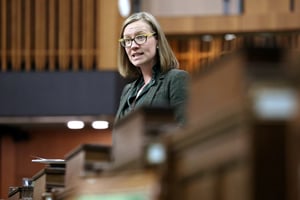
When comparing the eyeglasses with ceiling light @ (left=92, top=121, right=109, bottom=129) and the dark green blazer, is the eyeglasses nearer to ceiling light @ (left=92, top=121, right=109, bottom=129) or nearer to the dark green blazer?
the dark green blazer

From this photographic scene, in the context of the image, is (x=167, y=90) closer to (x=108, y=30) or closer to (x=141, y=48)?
(x=141, y=48)

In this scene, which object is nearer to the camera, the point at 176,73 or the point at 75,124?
the point at 176,73

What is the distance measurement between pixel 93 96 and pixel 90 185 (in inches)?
328

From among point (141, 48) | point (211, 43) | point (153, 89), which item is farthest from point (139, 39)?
point (211, 43)

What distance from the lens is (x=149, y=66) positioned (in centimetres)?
328

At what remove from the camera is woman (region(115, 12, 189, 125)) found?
122 inches

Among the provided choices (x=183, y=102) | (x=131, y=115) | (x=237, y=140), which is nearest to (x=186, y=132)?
(x=237, y=140)

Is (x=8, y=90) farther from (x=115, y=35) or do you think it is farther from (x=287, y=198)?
(x=287, y=198)

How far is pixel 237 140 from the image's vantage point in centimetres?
159

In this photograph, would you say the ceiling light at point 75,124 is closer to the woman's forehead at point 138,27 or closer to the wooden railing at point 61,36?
the wooden railing at point 61,36

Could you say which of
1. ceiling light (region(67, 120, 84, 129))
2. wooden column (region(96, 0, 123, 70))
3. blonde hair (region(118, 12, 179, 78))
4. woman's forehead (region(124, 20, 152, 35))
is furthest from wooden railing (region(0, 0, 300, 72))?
woman's forehead (region(124, 20, 152, 35))

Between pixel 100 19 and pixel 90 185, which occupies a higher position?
pixel 100 19

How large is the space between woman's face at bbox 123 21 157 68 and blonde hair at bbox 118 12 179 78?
0.02 metres

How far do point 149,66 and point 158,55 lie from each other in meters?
0.06
